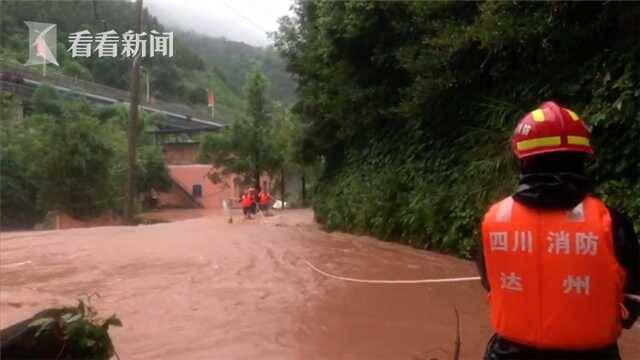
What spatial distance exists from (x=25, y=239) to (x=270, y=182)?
1171 inches

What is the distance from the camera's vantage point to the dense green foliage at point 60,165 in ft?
75.2

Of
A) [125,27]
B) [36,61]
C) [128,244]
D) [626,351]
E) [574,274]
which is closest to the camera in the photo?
[574,274]

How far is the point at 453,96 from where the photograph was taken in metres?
11.3

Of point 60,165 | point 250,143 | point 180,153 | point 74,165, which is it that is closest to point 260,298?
point 60,165

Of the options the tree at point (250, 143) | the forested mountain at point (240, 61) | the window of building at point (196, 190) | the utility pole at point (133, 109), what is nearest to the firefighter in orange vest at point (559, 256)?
the utility pole at point (133, 109)

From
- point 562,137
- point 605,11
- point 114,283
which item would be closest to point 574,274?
point 562,137

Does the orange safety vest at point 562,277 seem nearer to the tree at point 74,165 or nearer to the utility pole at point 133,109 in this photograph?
the utility pole at point 133,109

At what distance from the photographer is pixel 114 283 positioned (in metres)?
9.16

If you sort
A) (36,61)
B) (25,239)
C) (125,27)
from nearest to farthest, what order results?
1. (36,61)
2. (125,27)
3. (25,239)

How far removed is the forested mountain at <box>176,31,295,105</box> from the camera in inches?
749

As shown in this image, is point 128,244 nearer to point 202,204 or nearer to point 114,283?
point 114,283

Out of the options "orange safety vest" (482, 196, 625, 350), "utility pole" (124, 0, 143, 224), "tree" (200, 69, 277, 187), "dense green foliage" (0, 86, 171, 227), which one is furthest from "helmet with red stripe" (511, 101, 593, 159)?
"tree" (200, 69, 277, 187)

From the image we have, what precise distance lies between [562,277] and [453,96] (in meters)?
9.41

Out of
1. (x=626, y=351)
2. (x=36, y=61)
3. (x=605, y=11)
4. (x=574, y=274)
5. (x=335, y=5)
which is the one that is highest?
(x=335, y=5)
